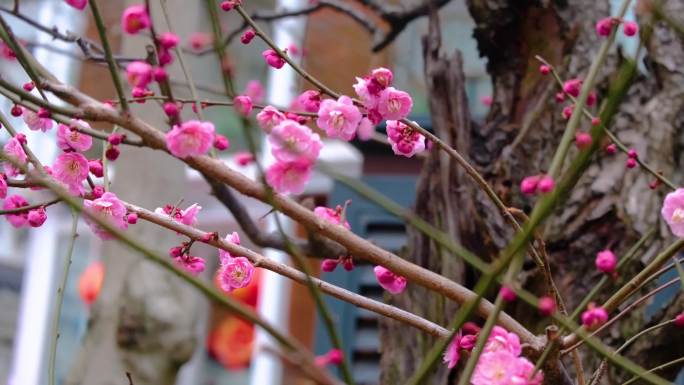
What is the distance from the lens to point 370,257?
0.89m

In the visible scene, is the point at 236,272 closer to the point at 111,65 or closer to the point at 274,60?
the point at 274,60

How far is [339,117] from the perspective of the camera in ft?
3.54

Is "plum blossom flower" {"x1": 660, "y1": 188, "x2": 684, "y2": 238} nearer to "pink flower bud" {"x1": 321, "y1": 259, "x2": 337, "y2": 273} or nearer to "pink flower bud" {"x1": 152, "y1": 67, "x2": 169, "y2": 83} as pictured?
"pink flower bud" {"x1": 321, "y1": 259, "x2": 337, "y2": 273}

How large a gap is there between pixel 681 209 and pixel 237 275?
52 centimetres

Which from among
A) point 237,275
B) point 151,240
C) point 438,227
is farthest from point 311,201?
point 151,240

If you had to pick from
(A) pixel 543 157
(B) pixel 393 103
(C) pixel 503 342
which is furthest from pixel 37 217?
(A) pixel 543 157

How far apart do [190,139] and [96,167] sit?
36 centimetres

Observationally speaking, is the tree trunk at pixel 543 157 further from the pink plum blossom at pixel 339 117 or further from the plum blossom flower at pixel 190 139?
the plum blossom flower at pixel 190 139


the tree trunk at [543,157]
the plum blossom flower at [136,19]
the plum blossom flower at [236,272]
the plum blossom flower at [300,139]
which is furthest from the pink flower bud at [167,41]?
the tree trunk at [543,157]

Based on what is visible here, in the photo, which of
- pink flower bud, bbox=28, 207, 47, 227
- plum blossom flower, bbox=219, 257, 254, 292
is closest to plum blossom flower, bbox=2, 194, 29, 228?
pink flower bud, bbox=28, 207, 47, 227

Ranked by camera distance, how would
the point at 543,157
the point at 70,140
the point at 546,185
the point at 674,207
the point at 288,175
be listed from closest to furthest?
the point at 546,185 → the point at 288,175 → the point at 674,207 → the point at 70,140 → the point at 543,157

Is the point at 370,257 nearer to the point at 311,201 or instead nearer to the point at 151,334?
the point at 311,201

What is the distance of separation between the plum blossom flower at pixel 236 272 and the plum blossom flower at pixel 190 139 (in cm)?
32

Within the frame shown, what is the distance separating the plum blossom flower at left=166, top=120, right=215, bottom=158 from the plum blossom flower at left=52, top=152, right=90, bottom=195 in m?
0.29
